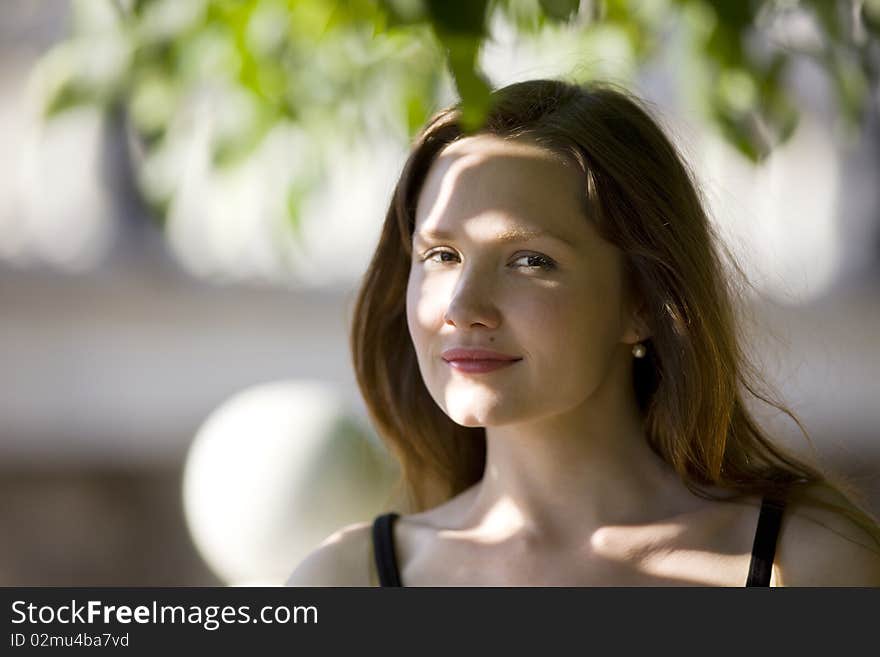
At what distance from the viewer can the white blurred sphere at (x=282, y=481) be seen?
1.45m

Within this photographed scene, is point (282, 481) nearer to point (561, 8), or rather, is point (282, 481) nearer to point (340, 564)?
point (340, 564)

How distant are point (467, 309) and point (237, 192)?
639 mm

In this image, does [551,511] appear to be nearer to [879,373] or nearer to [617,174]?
[617,174]

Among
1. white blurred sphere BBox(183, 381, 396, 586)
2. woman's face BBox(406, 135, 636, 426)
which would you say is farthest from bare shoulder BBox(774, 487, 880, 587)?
white blurred sphere BBox(183, 381, 396, 586)

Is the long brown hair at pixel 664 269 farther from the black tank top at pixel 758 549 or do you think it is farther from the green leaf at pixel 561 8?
the green leaf at pixel 561 8

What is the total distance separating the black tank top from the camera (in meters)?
1.21

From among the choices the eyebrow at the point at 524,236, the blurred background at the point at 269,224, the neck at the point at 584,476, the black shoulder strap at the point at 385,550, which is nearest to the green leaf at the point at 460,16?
the blurred background at the point at 269,224

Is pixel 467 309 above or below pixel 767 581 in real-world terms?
above

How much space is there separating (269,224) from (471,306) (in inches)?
30.4

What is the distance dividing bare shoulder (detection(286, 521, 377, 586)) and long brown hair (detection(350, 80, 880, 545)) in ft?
0.92

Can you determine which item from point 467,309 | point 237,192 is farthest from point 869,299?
point 467,309
